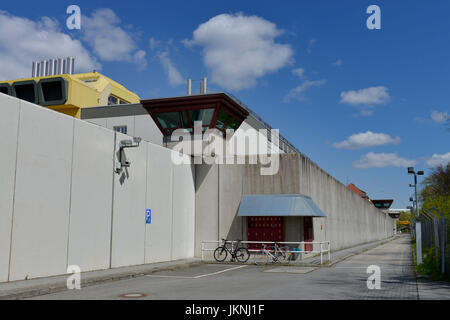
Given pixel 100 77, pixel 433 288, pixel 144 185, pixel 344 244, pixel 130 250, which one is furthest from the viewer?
pixel 100 77

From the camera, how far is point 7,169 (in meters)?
12.6

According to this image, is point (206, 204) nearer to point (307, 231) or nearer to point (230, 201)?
point (230, 201)

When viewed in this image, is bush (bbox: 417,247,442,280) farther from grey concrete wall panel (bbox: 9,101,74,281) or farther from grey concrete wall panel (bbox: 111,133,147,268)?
grey concrete wall panel (bbox: 9,101,74,281)

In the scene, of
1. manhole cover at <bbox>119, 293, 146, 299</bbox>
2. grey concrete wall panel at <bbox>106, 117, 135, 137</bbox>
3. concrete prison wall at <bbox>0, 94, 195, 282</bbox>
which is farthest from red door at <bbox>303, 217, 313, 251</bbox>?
grey concrete wall panel at <bbox>106, 117, 135, 137</bbox>

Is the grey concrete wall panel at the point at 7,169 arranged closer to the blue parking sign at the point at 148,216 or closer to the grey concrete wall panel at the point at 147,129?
the blue parking sign at the point at 148,216

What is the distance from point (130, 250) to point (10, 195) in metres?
6.77

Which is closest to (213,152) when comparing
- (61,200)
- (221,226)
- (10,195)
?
(221,226)

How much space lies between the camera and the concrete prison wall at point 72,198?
42.0 ft

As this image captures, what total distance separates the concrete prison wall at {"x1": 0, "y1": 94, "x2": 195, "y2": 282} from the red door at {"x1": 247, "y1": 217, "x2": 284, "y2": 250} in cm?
439

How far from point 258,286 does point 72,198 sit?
7.08 m

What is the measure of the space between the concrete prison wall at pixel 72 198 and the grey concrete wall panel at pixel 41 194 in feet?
0.10

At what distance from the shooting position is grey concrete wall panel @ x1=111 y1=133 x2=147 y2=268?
58.0 feet

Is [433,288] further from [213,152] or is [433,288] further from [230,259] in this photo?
[213,152]

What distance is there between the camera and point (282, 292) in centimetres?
1116
